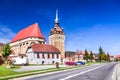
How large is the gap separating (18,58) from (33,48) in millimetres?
11024

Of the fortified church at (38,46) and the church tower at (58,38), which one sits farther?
the church tower at (58,38)

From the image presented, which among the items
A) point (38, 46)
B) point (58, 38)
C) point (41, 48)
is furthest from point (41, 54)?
point (58, 38)

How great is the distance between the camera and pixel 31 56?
84.1 m

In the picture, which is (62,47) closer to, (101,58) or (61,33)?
(61,33)

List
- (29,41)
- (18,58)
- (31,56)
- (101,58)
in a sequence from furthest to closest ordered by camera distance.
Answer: (101,58), (29,41), (31,56), (18,58)

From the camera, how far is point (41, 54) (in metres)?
85.6

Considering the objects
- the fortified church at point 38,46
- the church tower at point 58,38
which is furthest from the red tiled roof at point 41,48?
the church tower at point 58,38

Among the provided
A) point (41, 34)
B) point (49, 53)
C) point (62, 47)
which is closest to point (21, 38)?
point (41, 34)

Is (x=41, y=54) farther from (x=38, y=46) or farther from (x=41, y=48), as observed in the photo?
(x=38, y=46)

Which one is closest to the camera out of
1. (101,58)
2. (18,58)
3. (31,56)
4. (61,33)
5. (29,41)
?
(18,58)

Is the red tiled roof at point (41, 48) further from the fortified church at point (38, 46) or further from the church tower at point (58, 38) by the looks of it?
the church tower at point (58, 38)

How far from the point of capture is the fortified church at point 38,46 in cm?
8431

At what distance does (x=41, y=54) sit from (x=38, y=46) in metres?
3.67

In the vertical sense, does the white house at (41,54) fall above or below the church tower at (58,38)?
below
